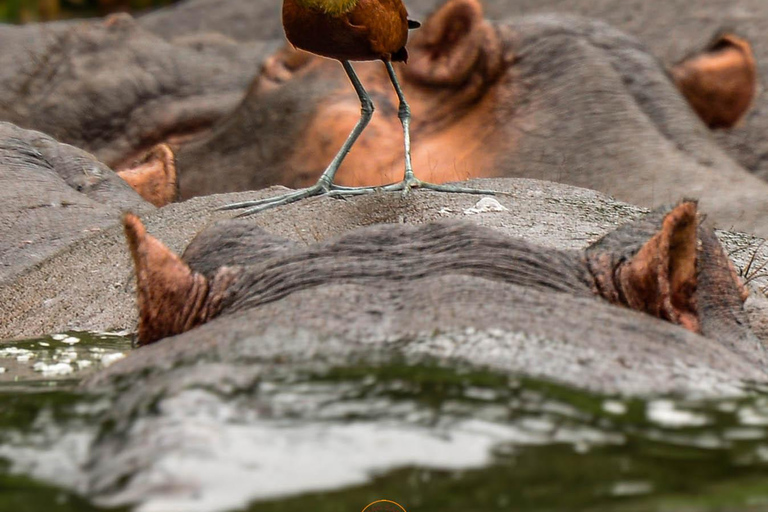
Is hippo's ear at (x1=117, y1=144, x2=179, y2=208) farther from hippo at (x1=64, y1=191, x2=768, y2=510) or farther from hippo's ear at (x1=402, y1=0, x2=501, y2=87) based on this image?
hippo at (x1=64, y1=191, x2=768, y2=510)

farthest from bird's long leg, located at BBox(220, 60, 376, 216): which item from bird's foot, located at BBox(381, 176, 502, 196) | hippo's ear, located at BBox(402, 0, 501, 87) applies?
hippo's ear, located at BBox(402, 0, 501, 87)

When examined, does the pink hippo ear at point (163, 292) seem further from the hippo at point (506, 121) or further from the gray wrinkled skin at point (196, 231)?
the hippo at point (506, 121)

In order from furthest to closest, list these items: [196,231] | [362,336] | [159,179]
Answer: [159,179] < [196,231] < [362,336]

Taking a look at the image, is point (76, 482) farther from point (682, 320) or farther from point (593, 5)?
point (593, 5)

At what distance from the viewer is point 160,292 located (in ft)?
8.68

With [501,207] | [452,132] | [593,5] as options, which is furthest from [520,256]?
[593,5]

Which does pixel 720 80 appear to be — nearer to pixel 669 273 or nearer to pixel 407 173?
pixel 407 173

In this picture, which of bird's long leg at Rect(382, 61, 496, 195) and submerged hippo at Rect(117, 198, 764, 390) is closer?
submerged hippo at Rect(117, 198, 764, 390)

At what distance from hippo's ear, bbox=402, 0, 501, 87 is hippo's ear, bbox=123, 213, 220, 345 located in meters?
4.94

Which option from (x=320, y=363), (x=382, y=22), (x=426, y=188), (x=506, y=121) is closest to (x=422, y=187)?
(x=426, y=188)

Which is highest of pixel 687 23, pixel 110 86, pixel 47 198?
pixel 687 23

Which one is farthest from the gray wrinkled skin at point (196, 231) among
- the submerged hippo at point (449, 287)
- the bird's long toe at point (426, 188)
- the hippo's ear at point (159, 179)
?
the hippo's ear at point (159, 179)

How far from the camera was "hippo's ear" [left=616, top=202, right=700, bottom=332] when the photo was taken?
8.21 ft

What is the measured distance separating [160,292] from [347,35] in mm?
1996
